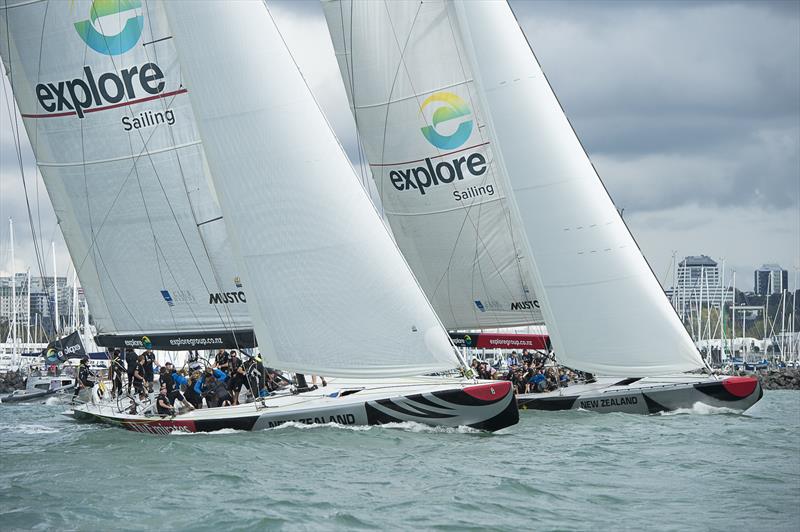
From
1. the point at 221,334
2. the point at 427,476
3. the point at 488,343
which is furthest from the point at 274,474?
the point at 488,343

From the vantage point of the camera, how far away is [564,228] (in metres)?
25.2

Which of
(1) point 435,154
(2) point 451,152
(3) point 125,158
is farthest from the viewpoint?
(1) point 435,154

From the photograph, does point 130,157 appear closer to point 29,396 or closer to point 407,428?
point 407,428

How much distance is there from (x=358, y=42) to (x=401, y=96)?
6.53ft

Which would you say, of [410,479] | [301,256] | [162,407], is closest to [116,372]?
[162,407]

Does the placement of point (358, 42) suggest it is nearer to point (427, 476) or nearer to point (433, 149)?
point (433, 149)

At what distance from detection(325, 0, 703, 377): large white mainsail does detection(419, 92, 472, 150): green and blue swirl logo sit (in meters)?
4.16

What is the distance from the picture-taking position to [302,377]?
2369 cm

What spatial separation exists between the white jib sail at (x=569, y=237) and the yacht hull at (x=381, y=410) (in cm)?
480

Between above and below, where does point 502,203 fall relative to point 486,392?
above

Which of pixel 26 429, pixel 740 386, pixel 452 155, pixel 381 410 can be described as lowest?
pixel 26 429

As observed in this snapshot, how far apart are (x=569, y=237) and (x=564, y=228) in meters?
0.24

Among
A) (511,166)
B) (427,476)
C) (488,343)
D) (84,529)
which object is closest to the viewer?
(84,529)

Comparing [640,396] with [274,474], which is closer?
[274,474]
